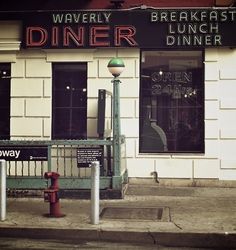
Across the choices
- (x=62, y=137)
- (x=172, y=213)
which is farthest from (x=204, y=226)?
(x=62, y=137)

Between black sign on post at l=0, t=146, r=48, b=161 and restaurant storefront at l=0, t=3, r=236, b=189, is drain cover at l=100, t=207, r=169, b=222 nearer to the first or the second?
black sign on post at l=0, t=146, r=48, b=161

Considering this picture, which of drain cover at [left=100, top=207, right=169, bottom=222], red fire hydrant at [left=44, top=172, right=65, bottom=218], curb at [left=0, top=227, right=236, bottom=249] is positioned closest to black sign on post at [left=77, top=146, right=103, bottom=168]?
drain cover at [left=100, top=207, right=169, bottom=222]

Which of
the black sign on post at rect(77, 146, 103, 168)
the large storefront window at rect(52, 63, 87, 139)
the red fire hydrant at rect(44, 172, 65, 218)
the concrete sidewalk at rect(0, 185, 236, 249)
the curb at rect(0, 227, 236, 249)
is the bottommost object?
the curb at rect(0, 227, 236, 249)

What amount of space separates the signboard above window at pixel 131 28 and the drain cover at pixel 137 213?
475cm

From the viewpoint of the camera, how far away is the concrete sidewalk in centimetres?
772

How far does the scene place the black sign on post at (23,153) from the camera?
10555mm

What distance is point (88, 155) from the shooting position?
10.7 m

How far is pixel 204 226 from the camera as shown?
8164mm

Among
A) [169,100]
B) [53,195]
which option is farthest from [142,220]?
[169,100]

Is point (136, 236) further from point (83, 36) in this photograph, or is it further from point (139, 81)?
point (83, 36)

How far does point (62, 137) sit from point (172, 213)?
4725 mm

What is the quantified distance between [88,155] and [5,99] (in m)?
3.79

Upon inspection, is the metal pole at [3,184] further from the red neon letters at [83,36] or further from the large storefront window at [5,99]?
the red neon letters at [83,36]

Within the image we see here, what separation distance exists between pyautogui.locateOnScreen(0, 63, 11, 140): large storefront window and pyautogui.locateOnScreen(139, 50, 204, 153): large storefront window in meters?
3.66
